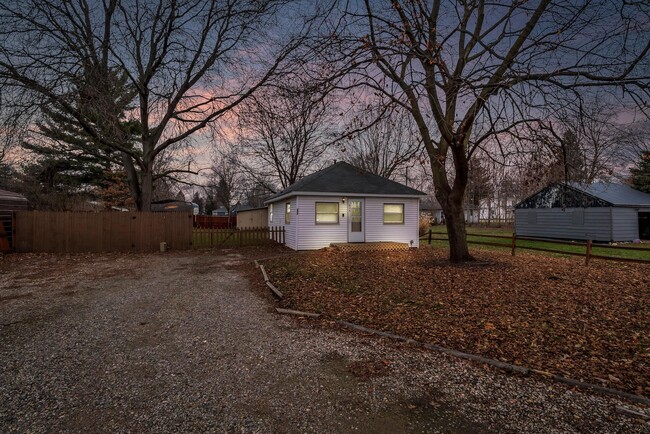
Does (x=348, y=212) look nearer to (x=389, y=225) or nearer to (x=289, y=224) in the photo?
(x=389, y=225)

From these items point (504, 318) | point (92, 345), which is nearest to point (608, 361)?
point (504, 318)

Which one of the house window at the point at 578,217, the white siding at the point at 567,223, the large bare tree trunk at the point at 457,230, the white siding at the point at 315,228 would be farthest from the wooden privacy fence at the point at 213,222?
the house window at the point at 578,217

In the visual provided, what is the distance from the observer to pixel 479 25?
918 cm

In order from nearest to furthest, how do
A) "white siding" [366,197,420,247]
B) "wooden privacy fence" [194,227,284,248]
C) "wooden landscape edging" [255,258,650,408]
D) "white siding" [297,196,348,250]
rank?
"wooden landscape edging" [255,258,650,408], "white siding" [297,196,348,250], "white siding" [366,197,420,247], "wooden privacy fence" [194,227,284,248]

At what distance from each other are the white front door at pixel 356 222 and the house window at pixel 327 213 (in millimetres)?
739

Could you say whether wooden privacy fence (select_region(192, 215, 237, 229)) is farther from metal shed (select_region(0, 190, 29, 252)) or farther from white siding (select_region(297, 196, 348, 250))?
white siding (select_region(297, 196, 348, 250))

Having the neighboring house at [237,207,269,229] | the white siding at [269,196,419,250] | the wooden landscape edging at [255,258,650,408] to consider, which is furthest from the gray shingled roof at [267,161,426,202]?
the neighboring house at [237,207,269,229]

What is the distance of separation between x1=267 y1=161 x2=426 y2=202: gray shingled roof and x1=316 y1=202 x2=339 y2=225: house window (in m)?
0.79

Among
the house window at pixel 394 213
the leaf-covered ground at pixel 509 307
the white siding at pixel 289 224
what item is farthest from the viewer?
the house window at pixel 394 213

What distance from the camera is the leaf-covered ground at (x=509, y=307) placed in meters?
3.98

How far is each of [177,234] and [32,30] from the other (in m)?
9.77

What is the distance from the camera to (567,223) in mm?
21250

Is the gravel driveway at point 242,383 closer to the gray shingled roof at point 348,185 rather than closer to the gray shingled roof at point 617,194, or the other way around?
the gray shingled roof at point 348,185

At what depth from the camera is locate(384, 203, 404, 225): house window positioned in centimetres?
1675
